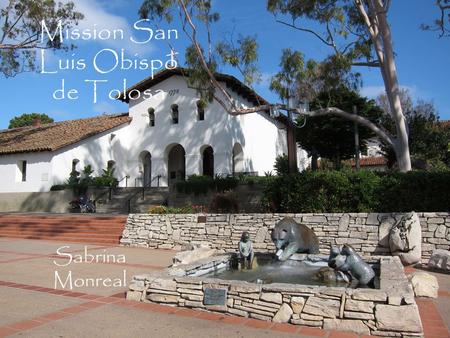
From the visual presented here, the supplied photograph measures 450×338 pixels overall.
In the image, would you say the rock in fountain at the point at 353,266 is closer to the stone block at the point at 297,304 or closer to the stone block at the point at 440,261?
the stone block at the point at 297,304

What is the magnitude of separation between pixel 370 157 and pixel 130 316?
45.0 metres

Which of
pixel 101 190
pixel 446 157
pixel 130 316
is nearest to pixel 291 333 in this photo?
pixel 130 316

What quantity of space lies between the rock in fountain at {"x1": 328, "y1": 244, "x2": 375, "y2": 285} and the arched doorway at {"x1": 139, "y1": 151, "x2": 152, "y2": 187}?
23.5 m

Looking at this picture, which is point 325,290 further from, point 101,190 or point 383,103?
point 383,103

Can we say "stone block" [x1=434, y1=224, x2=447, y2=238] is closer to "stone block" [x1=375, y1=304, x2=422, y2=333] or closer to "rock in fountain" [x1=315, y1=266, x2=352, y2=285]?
"rock in fountain" [x1=315, y1=266, x2=352, y2=285]

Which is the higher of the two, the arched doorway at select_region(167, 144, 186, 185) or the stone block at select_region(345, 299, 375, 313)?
the arched doorway at select_region(167, 144, 186, 185)

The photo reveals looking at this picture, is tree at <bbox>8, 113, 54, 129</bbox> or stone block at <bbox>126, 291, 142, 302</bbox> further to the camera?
tree at <bbox>8, 113, 54, 129</bbox>

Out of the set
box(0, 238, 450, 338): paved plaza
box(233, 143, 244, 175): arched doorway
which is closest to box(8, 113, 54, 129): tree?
box(233, 143, 244, 175): arched doorway

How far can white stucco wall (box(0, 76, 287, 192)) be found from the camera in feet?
84.9

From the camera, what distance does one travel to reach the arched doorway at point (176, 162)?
30344mm

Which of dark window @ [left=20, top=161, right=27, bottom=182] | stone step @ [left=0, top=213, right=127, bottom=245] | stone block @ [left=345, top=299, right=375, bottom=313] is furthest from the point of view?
dark window @ [left=20, top=161, right=27, bottom=182]

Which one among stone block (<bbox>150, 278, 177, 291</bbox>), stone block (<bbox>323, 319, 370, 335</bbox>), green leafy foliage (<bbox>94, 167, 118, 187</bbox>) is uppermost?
green leafy foliage (<bbox>94, 167, 118, 187</bbox>)

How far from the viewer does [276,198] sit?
13422mm

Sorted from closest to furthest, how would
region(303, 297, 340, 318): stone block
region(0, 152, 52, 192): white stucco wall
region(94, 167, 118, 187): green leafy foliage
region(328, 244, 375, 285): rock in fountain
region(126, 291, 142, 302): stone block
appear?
region(303, 297, 340, 318): stone block → region(126, 291, 142, 302): stone block → region(328, 244, 375, 285): rock in fountain → region(94, 167, 118, 187): green leafy foliage → region(0, 152, 52, 192): white stucco wall
